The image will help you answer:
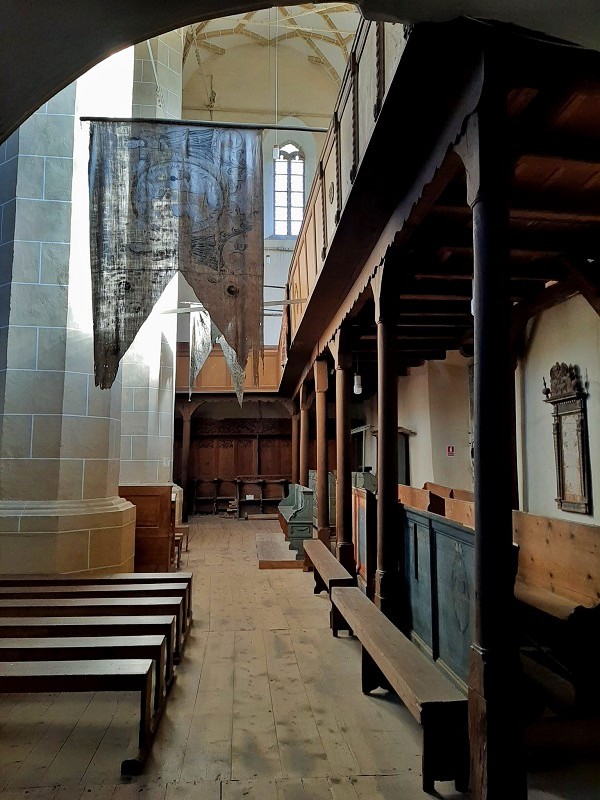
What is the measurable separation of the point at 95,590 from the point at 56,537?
79cm

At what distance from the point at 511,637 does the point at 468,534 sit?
0.66m

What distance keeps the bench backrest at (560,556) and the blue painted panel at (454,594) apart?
0.70m

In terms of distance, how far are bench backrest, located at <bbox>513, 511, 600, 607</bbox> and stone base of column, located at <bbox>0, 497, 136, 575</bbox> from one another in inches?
126

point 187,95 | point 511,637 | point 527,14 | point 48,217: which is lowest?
point 511,637

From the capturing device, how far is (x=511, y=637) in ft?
6.95

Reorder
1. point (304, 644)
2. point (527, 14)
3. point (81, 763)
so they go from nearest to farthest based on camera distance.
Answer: point (527, 14) < point (81, 763) < point (304, 644)

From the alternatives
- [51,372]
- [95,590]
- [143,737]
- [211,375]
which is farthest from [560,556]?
[211,375]

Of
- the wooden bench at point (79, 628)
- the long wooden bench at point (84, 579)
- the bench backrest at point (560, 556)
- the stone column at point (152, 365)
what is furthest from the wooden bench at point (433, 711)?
the stone column at point (152, 365)

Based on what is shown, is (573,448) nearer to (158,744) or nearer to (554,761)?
(554,761)

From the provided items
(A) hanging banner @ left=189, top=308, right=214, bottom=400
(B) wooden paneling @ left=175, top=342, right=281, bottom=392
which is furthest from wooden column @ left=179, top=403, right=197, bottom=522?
(A) hanging banner @ left=189, top=308, right=214, bottom=400

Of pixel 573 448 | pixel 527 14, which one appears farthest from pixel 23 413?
pixel 573 448

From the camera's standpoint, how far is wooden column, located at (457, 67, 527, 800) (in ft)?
6.74

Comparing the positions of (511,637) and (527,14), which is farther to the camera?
(511,637)

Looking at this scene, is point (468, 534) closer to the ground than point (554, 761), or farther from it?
farther from it
